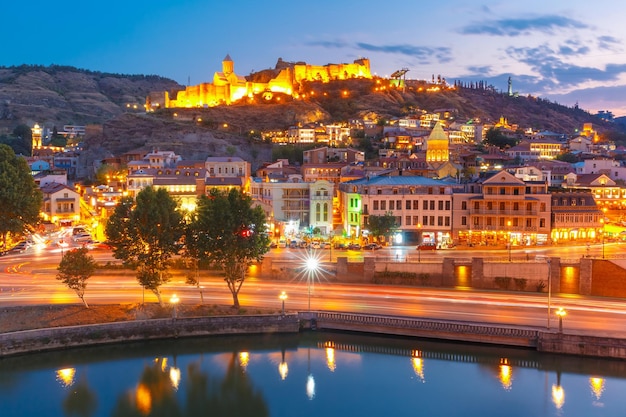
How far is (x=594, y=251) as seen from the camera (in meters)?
43.9

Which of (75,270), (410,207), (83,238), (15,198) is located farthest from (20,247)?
(410,207)

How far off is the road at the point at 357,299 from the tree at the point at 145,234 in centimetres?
229

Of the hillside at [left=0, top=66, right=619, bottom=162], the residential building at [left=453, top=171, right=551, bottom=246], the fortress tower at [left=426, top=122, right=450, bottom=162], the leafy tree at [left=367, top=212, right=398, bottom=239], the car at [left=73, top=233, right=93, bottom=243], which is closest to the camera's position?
the leafy tree at [left=367, top=212, right=398, bottom=239]

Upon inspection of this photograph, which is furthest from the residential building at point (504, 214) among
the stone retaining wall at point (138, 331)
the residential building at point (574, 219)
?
the stone retaining wall at point (138, 331)

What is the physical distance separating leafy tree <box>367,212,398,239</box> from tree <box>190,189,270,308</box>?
14.6 meters

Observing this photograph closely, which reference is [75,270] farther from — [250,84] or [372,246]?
[250,84]

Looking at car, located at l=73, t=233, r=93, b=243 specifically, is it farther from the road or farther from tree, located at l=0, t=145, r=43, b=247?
the road

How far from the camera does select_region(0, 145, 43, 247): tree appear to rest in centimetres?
4922

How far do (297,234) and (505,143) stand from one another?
60.8 meters

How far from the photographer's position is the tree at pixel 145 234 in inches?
1347

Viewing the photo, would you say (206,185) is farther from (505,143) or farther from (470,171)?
(505,143)

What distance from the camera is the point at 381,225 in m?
48.0

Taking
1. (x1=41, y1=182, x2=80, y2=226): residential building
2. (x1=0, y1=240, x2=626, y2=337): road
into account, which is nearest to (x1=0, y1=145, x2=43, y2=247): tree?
(x1=0, y1=240, x2=626, y2=337): road

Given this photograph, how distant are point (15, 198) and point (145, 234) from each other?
21.2m
